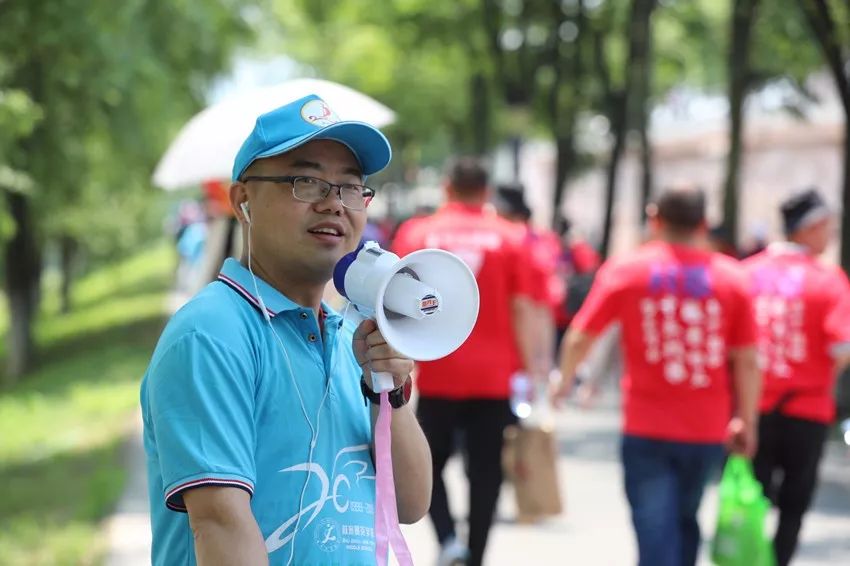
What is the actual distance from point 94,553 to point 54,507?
77.8 inches

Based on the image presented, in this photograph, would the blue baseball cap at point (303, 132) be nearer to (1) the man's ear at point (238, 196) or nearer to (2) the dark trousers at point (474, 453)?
(1) the man's ear at point (238, 196)

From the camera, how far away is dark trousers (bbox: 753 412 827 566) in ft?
22.6

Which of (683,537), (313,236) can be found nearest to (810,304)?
(683,537)

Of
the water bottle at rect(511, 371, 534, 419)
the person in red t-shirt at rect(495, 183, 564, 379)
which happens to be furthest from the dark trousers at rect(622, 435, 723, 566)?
the water bottle at rect(511, 371, 534, 419)

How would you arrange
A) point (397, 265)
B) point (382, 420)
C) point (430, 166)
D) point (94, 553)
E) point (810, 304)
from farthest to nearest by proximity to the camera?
point (430, 166) → point (94, 553) → point (810, 304) → point (382, 420) → point (397, 265)

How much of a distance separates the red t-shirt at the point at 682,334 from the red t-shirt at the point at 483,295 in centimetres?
113

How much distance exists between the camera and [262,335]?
2.61 m

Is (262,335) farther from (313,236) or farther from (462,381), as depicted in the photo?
(462,381)

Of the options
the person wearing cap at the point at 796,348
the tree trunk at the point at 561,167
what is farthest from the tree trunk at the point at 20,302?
the person wearing cap at the point at 796,348

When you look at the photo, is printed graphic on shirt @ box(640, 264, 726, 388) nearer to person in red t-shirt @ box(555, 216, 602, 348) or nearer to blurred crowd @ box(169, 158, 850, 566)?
blurred crowd @ box(169, 158, 850, 566)

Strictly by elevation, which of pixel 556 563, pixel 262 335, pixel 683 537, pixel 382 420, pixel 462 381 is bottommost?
pixel 556 563

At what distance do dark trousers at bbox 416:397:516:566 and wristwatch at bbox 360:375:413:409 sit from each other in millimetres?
4258

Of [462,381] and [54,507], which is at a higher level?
[462,381]

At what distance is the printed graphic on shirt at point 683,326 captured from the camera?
5.90m
